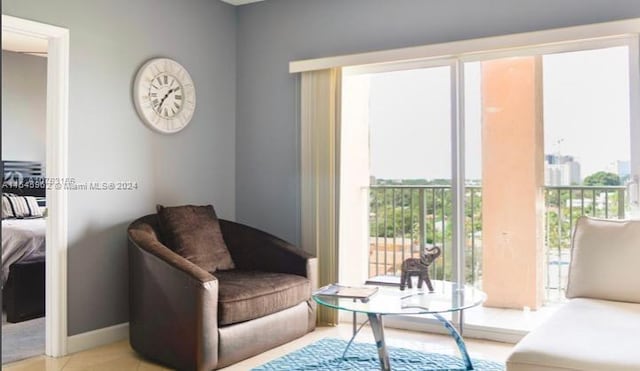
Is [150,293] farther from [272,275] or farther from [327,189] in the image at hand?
[327,189]

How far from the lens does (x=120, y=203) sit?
359 cm

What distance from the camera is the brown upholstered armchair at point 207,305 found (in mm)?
2824

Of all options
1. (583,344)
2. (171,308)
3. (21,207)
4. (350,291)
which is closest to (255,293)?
(171,308)

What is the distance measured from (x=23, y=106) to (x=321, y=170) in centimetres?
411

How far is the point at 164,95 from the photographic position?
12.7 feet

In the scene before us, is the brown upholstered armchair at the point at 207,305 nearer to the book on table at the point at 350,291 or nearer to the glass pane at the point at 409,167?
the book on table at the point at 350,291

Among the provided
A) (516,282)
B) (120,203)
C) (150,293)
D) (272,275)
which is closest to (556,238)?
(516,282)

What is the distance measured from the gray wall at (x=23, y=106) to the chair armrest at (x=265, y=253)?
11.4 ft

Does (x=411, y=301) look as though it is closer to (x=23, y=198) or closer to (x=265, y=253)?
(x=265, y=253)

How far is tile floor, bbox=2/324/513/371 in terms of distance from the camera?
3035mm

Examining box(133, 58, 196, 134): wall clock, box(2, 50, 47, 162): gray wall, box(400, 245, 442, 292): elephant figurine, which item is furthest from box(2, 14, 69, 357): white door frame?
box(2, 50, 47, 162): gray wall

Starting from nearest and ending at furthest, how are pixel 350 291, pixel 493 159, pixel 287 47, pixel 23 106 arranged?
1. pixel 350 291
2. pixel 493 159
3. pixel 287 47
4. pixel 23 106

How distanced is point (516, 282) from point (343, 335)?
1234 mm

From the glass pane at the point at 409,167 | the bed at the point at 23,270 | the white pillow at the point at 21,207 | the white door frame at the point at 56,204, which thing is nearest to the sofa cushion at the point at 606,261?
the glass pane at the point at 409,167
